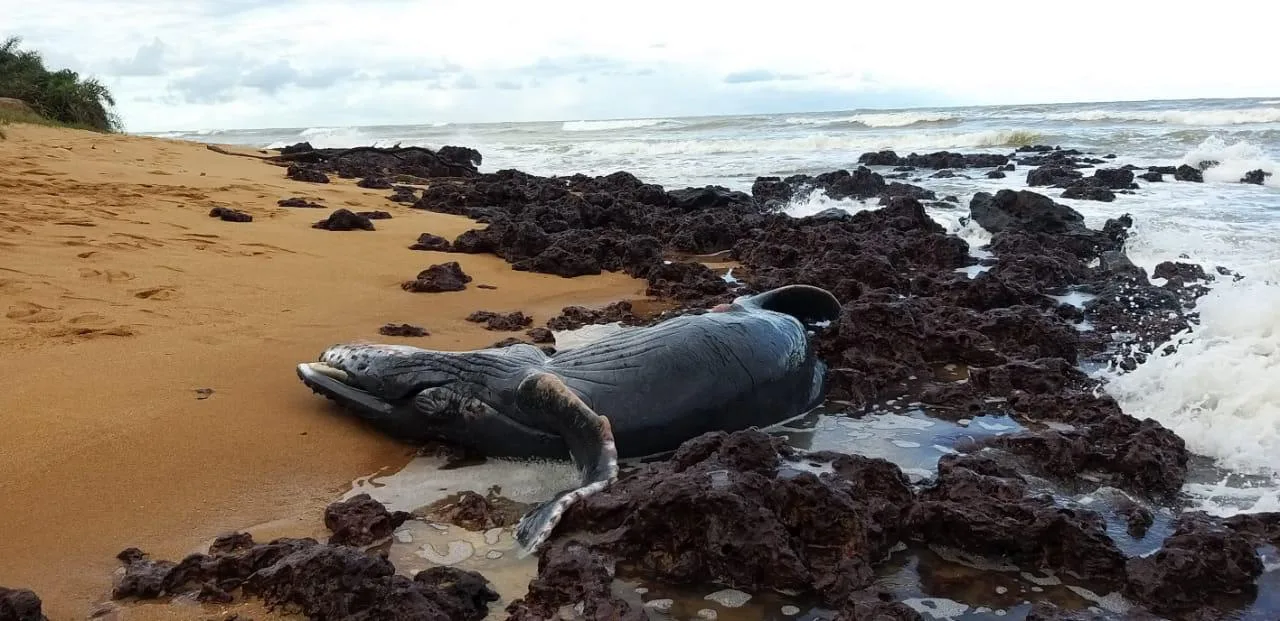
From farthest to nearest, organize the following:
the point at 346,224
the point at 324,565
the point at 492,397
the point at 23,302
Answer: the point at 346,224, the point at 23,302, the point at 492,397, the point at 324,565

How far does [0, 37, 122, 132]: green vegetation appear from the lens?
2544 centimetres

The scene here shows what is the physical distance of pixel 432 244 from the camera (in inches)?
390

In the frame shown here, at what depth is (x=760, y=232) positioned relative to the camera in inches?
425

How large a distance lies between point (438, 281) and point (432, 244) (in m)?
2.17

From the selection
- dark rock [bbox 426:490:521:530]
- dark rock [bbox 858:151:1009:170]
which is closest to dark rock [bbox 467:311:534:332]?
dark rock [bbox 426:490:521:530]

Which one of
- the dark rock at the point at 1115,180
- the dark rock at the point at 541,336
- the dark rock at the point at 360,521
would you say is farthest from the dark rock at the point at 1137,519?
the dark rock at the point at 1115,180

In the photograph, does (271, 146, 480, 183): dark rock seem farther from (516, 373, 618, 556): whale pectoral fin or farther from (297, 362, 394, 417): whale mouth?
(516, 373, 618, 556): whale pectoral fin

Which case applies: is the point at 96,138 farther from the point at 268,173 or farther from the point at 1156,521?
the point at 1156,521

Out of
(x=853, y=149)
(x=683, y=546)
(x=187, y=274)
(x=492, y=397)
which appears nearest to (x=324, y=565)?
(x=683, y=546)

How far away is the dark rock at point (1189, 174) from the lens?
18094 millimetres

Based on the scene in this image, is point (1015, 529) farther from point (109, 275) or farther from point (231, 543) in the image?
point (109, 275)

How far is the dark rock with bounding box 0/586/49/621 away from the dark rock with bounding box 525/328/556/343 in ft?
12.8

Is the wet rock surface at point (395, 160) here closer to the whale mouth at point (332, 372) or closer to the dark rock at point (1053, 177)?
the dark rock at point (1053, 177)

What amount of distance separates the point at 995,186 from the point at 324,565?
1734 centimetres
